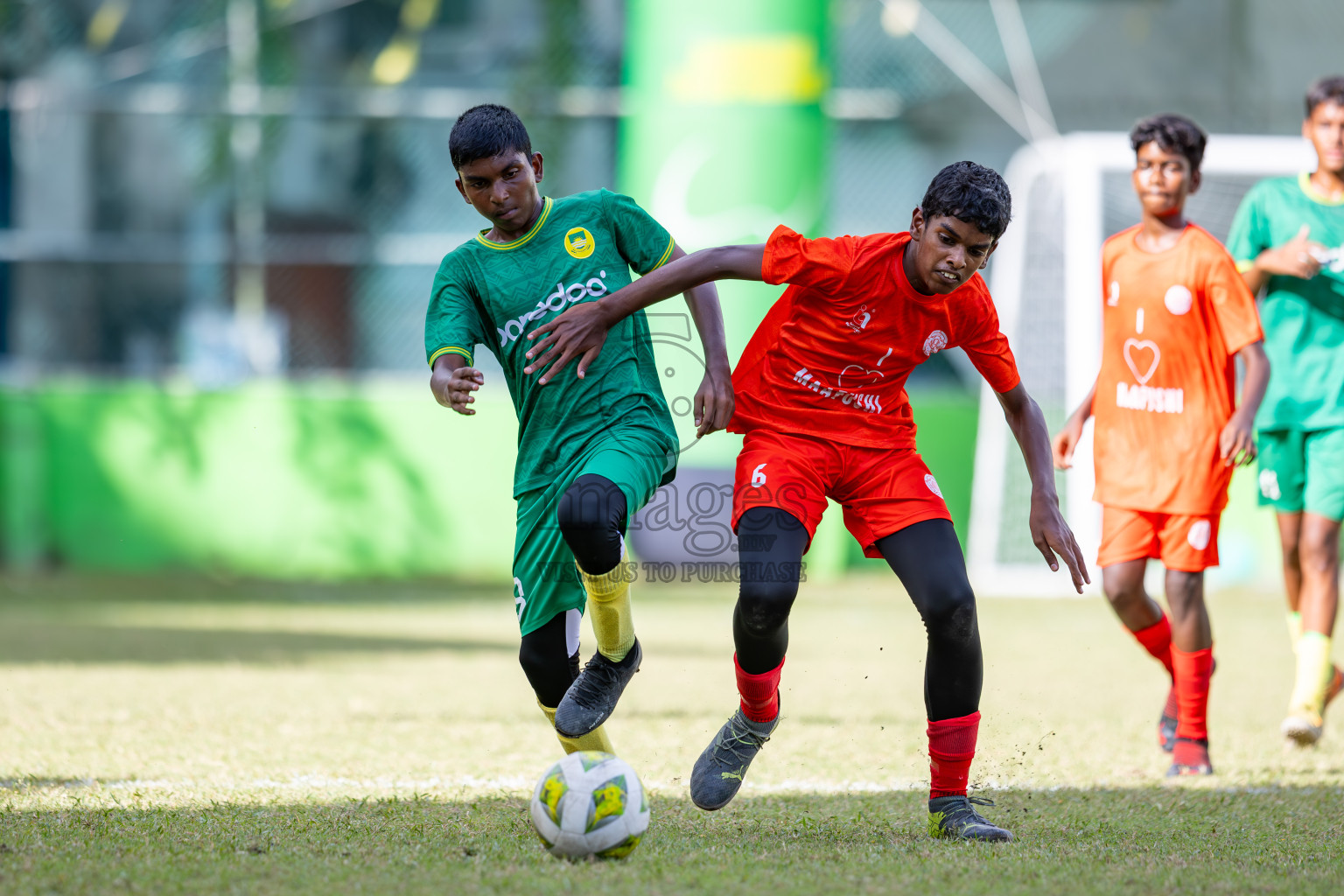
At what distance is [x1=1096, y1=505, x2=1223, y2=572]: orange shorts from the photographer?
4914 mm

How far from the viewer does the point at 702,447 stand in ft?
39.4

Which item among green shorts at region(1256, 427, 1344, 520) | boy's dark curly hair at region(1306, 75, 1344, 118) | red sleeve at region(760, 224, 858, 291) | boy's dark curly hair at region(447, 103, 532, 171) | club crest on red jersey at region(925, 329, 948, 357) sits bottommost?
green shorts at region(1256, 427, 1344, 520)

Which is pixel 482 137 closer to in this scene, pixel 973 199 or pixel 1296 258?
pixel 973 199

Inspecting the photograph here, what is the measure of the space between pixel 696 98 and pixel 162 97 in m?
6.57

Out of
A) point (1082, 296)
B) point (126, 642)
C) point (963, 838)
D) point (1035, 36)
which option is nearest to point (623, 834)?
point (963, 838)

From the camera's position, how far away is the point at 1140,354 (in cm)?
515

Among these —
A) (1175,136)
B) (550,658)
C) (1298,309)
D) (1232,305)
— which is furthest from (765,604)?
(1298,309)

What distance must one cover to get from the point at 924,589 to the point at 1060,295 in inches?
358

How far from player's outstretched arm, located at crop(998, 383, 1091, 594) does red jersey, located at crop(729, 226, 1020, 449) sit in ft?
0.26

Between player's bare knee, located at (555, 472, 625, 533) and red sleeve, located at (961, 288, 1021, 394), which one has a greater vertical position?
red sleeve, located at (961, 288, 1021, 394)

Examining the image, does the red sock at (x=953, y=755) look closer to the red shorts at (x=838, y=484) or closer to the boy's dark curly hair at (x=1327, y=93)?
the red shorts at (x=838, y=484)

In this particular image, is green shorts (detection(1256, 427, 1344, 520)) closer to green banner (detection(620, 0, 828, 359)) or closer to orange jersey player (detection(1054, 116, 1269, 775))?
orange jersey player (detection(1054, 116, 1269, 775))

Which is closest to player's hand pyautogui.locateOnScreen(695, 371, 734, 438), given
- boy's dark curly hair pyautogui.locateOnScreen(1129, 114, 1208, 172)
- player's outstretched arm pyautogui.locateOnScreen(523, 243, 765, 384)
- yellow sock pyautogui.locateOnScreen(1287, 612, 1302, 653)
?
player's outstretched arm pyautogui.locateOnScreen(523, 243, 765, 384)

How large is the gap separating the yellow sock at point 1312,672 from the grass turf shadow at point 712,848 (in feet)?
2.86
